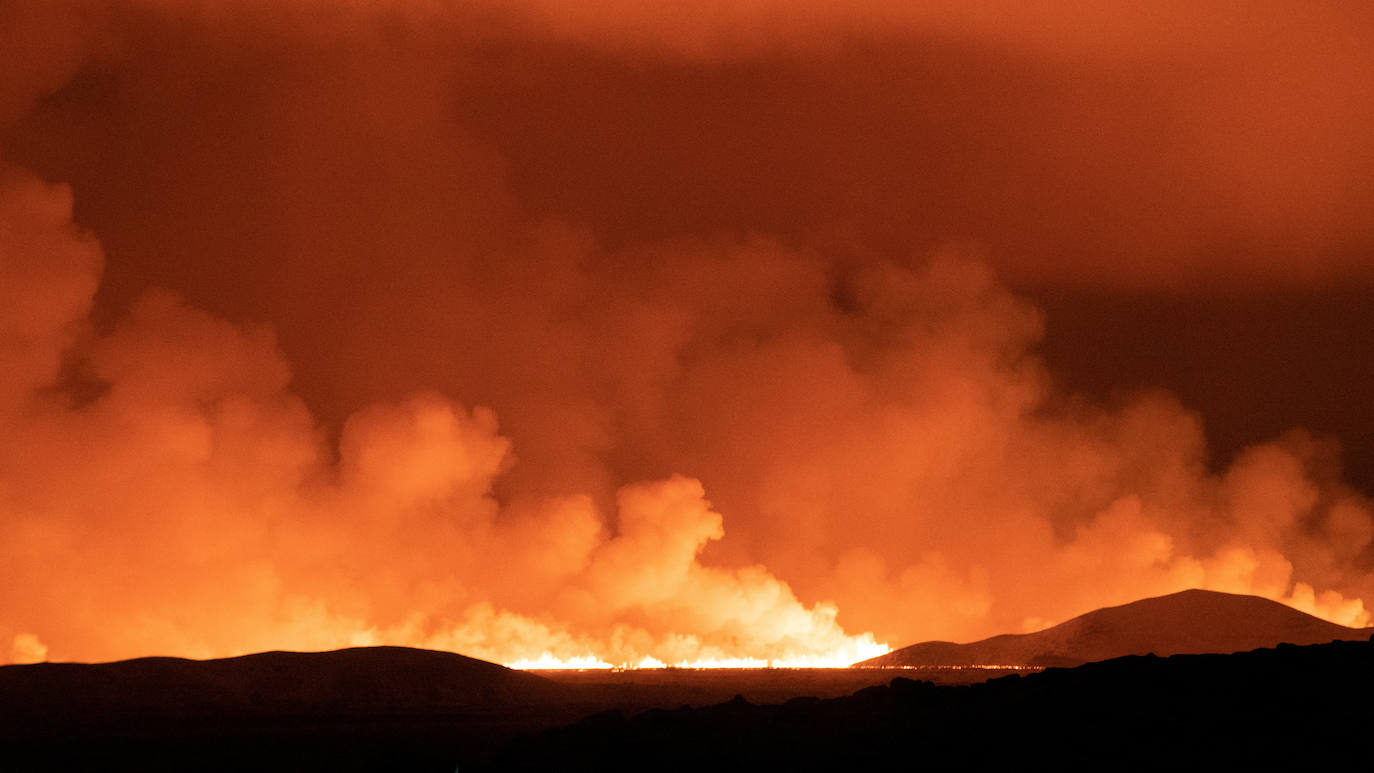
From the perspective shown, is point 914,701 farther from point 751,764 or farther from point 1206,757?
point 1206,757

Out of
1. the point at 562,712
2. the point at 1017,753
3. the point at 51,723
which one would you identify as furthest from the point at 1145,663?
the point at 51,723

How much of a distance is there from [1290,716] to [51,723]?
87.9 metres

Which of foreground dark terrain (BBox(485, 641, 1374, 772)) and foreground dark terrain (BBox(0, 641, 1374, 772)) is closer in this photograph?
foreground dark terrain (BBox(485, 641, 1374, 772))

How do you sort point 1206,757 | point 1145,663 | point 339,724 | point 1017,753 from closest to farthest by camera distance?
point 1206,757 < point 1017,753 < point 1145,663 < point 339,724

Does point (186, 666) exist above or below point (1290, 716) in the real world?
above

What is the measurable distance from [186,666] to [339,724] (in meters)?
25.6

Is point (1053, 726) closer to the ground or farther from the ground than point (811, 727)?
closer to the ground

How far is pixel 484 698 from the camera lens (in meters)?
144

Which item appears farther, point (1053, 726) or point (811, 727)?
point (811, 727)

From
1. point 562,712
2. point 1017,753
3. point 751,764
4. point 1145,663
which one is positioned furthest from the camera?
point 562,712

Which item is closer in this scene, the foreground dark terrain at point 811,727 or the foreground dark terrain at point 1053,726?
the foreground dark terrain at point 1053,726

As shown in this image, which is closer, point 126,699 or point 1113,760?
point 1113,760

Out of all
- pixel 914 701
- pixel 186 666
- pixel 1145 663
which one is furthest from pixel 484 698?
pixel 1145 663

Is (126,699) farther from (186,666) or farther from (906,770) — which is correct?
(906,770)
